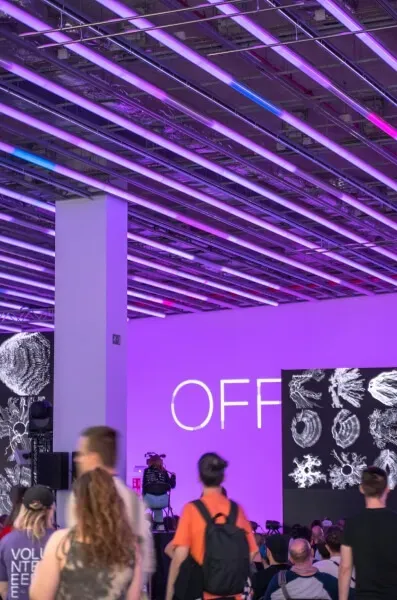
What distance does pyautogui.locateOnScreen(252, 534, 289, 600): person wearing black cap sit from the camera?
750cm

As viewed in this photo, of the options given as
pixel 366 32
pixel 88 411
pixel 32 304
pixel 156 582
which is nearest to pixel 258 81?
pixel 366 32

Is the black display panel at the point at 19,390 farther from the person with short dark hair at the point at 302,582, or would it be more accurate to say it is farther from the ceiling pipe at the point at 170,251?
the person with short dark hair at the point at 302,582

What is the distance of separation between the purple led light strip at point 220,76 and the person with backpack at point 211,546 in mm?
3707

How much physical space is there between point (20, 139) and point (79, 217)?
160 centimetres

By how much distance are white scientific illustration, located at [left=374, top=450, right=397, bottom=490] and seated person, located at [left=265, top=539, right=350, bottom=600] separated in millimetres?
11997

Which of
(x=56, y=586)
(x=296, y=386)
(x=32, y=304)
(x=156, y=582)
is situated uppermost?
(x=32, y=304)

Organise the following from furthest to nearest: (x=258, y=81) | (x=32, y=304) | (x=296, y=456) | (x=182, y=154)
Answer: (x=32, y=304)
(x=296, y=456)
(x=182, y=154)
(x=258, y=81)

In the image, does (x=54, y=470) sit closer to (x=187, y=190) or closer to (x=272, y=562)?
(x=187, y=190)

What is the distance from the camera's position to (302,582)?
6203 millimetres

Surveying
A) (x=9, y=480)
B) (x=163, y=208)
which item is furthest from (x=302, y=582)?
(x=9, y=480)

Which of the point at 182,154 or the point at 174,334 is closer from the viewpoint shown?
the point at 182,154

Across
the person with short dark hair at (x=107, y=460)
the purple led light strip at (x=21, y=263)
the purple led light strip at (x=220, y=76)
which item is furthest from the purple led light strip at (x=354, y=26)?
the purple led light strip at (x=21, y=263)

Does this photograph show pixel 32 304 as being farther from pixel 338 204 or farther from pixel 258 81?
pixel 258 81

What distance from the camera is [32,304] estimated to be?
67.1 ft
